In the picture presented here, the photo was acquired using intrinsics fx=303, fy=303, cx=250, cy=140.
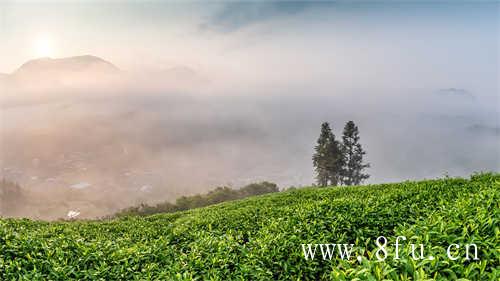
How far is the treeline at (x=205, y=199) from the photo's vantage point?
48125 millimetres

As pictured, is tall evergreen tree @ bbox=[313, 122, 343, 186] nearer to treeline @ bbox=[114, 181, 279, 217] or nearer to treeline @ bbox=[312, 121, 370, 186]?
treeline @ bbox=[312, 121, 370, 186]

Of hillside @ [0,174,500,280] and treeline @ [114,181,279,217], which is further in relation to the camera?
treeline @ [114,181,279,217]

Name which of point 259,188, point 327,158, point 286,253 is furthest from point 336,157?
point 286,253

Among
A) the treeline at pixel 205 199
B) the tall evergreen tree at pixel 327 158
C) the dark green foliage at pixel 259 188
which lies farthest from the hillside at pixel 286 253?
the dark green foliage at pixel 259 188

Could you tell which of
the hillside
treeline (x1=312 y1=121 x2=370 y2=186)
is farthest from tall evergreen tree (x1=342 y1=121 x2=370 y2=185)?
the hillside

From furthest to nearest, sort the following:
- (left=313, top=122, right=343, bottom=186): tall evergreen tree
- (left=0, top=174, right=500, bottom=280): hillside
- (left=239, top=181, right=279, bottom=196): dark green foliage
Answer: (left=239, top=181, right=279, bottom=196): dark green foliage < (left=313, top=122, right=343, bottom=186): tall evergreen tree < (left=0, top=174, right=500, bottom=280): hillside

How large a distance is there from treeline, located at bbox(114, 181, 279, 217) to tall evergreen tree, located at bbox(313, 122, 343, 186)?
1577 centimetres

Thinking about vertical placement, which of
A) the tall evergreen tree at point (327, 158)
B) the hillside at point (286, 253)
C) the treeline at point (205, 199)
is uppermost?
the tall evergreen tree at point (327, 158)

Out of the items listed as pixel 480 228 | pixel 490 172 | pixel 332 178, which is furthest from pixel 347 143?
pixel 480 228

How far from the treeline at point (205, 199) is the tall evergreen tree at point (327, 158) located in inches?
621

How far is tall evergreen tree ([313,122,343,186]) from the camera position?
44188 millimetres

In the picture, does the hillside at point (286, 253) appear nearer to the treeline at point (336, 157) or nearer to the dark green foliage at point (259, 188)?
the treeline at point (336, 157)

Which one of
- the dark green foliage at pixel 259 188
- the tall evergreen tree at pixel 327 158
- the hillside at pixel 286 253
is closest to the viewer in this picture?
the hillside at pixel 286 253

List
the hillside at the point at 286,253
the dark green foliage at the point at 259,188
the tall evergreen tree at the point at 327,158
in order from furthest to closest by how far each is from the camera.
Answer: the dark green foliage at the point at 259,188 < the tall evergreen tree at the point at 327,158 < the hillside at the point at 286,253
